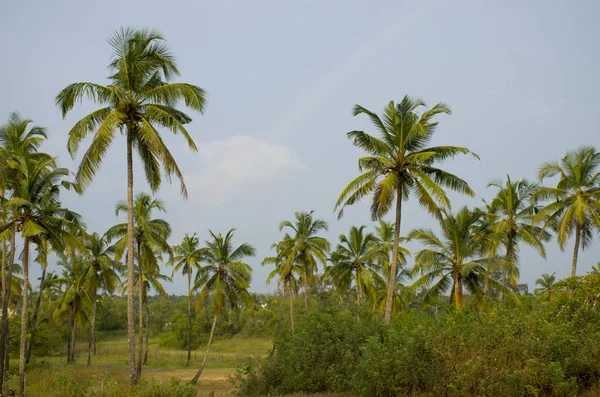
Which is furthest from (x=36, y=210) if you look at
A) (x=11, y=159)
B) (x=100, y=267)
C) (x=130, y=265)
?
(x=100, y=267)

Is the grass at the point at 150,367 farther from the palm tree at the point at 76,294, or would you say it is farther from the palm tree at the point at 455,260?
the palm tree at the point at 455,260

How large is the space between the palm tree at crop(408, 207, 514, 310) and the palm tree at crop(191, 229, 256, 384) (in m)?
10.6

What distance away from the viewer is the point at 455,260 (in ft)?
68.1

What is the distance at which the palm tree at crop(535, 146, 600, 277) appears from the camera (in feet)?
72.3

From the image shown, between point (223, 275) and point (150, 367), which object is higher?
point (223, 275)

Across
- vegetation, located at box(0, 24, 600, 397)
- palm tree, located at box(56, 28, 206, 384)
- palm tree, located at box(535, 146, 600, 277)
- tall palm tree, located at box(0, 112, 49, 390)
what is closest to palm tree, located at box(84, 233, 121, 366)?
vegetation, located at box(0, 24, 600, 397)

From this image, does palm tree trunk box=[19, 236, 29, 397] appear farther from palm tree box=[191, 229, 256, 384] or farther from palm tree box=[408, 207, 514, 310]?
palm tree box=[408, 207, 514, 310]

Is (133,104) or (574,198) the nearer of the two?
(133,104)

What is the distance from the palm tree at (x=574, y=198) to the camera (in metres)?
22.0

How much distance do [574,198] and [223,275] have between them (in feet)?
63.3

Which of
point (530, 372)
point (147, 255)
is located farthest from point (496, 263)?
point (147, 255)

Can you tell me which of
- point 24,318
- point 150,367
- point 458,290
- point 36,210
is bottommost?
point 150,367

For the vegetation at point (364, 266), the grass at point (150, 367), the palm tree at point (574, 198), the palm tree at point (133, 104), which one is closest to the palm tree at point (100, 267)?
the vegetation at point (364, 266)

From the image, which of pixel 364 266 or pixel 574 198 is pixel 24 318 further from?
pixel 574 198
